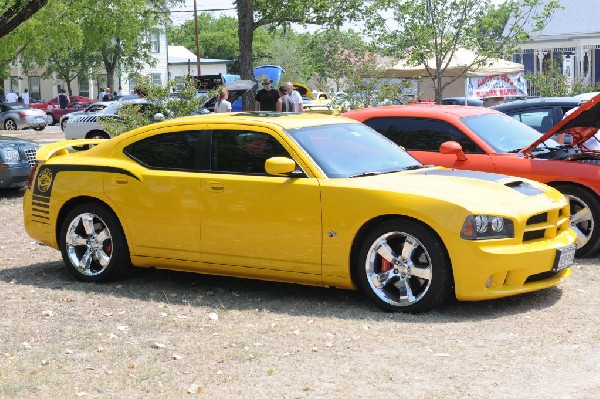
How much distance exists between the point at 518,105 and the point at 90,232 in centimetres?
668

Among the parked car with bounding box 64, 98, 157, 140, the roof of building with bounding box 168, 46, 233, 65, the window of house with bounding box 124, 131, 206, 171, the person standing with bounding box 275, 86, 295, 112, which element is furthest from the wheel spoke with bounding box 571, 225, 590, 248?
the roof of building with bounding box 168, 46, 233, 65

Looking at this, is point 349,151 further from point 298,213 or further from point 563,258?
point 563,258

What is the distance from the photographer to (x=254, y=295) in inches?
323

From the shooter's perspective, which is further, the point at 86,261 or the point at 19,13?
the point at 19,13

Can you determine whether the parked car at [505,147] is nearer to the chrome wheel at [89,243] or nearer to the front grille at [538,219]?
the front grille at [538,219]

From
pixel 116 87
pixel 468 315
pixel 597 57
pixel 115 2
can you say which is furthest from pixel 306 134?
pixel 116 87

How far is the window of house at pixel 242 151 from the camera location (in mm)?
7941

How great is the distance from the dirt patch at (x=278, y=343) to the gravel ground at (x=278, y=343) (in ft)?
0.04

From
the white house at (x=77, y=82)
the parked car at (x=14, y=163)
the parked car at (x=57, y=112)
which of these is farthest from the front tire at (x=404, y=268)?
the white house at (x=77, y=82)

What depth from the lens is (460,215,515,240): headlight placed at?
709cm

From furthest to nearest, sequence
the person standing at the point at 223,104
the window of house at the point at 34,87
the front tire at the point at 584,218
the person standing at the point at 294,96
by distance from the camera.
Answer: the window of house at the point at 34,87 → the person standing at the point at 294,96 → the person standing at the point at 223,104 → the front tire at the point at 584,218

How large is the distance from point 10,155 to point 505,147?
858 cm

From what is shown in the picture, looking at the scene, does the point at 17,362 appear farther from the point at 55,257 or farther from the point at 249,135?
the point at 55,257

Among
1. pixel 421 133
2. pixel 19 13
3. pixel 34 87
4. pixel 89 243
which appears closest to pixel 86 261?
pixel 89 243
